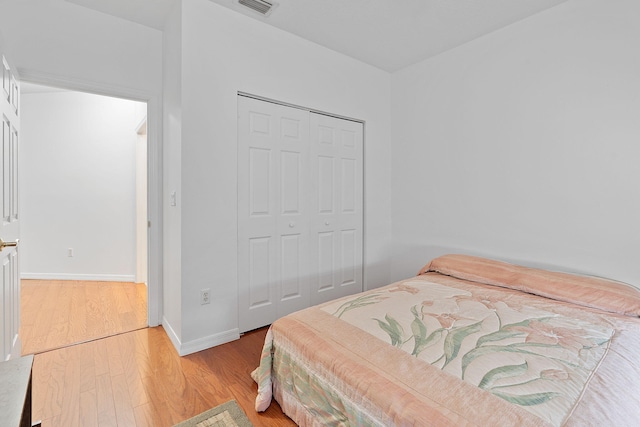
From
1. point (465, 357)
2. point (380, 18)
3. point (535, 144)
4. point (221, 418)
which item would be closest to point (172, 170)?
point (221, 418)

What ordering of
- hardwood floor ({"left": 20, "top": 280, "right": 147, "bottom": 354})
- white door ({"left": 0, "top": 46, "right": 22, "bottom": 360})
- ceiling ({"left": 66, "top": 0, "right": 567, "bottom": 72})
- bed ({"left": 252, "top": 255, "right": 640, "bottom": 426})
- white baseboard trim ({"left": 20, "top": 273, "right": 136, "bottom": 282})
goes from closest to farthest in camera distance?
bed ({"left": 252, "top": 255, "right": 640, "bottom": 426}) → white door ({"left": 0, "top": 46, "right": 22, "bottom": 360}) → ceiling ({"left": 66, "top": 0, "right": 567, "bottom": 72}) → hardwood floor ({"left": 20, "top": 280, "right": 147, "bottom": 354}) → white baseboard trim ({"left": 20, "top": 273, "right": 136, "bottom": 282})

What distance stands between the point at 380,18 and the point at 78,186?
4226mm

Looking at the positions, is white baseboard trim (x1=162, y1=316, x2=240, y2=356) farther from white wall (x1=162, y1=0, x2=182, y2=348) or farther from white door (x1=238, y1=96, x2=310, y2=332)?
white door (x1=238, y1=96, x2=310, y2=332)

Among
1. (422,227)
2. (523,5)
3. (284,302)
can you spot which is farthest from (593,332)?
(523,5)

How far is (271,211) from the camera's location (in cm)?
254

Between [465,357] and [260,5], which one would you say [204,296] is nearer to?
[465,357]

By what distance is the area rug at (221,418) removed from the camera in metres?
1.44

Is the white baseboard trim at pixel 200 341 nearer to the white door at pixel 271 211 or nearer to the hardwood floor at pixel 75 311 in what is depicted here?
the white door at pixel 271 211

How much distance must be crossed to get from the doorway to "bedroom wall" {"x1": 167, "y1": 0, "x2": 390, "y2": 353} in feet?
7.18

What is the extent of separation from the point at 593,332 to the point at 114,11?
3624 mm

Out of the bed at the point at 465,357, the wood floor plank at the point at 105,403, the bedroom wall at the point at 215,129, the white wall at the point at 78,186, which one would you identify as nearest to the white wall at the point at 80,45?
the bedroom wall at the point at 215,129

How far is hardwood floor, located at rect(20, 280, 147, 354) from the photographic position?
2.33 metres

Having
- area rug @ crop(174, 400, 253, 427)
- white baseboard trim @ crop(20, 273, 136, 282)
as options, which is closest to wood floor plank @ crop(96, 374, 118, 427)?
area rug @ crop(174, 400, 253, 427)

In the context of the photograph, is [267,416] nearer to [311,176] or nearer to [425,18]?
[311,176]
